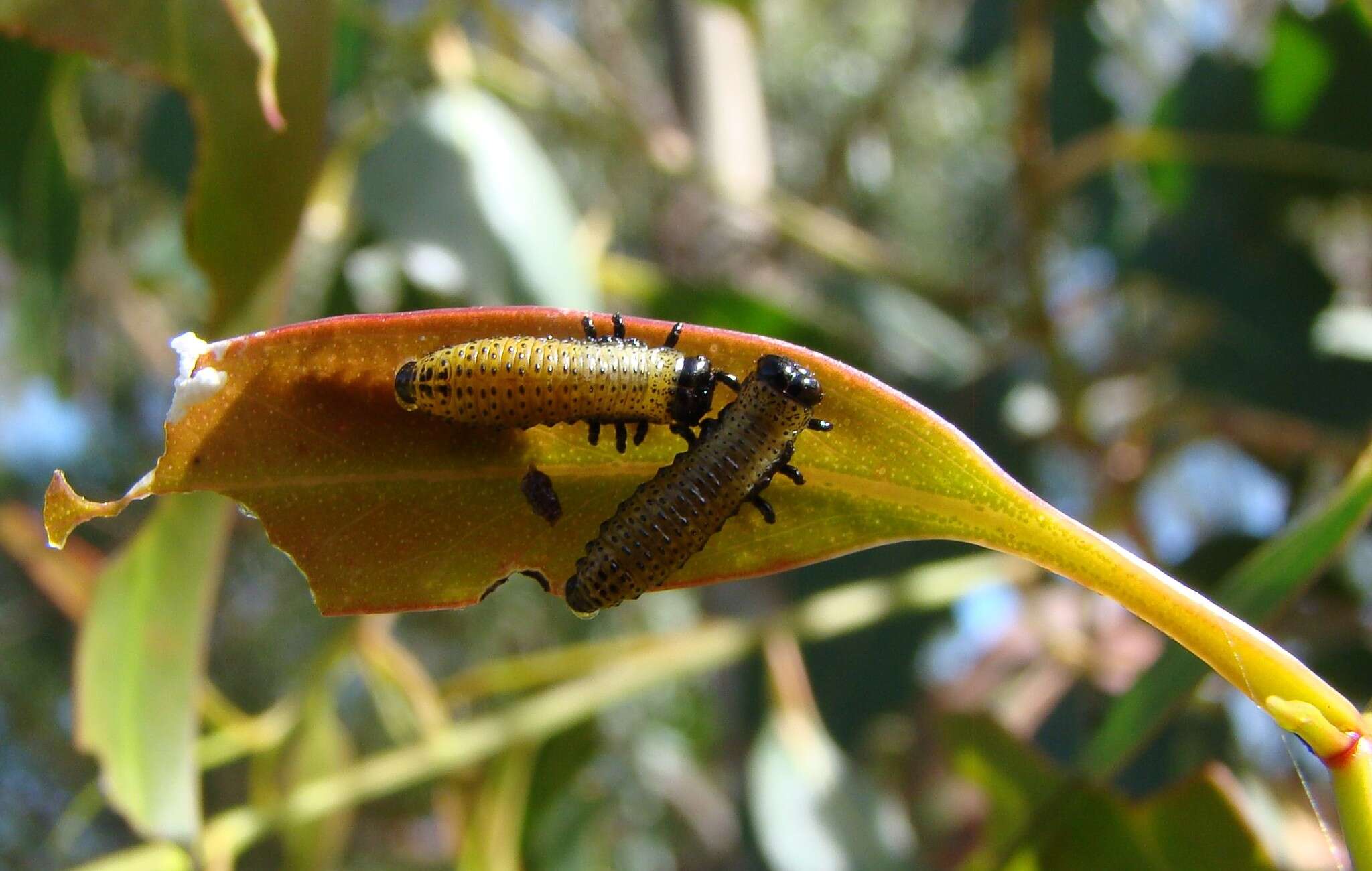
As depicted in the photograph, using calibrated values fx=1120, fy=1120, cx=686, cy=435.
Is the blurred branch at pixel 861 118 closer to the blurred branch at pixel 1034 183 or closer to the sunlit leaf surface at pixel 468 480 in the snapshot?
the blurred branch at pixel 1034 183

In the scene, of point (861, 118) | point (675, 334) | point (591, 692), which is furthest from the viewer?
point (861, 118)

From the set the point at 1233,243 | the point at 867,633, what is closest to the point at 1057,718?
the point at 867,633

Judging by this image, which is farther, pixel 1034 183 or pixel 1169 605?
pixel 1034 183

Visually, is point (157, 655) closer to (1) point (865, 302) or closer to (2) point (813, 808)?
(2) point (813, 808)

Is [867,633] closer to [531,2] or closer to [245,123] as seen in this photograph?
[245,123]

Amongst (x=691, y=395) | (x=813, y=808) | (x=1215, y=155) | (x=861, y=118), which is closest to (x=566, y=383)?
(x=691, y=395)

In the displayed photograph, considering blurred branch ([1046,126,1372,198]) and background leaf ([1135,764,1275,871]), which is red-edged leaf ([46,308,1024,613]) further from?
blurred branch ([1046,126,1372,198])

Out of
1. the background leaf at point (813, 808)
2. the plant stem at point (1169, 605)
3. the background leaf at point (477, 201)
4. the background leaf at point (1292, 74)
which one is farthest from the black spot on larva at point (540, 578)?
the background leaf at point (1292, 74)
